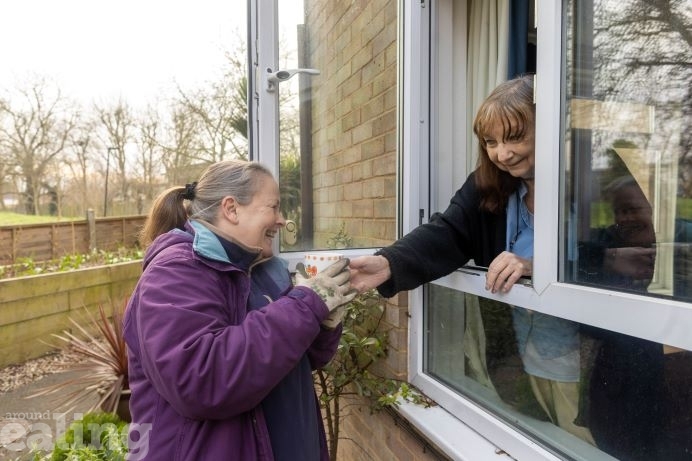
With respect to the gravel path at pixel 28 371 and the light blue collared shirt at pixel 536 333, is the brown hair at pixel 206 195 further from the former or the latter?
the gravel path at pixel 28 371

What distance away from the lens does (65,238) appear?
26.0ft

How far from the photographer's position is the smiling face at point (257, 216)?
53.9 inches

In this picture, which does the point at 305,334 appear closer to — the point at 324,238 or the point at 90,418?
the point at 324,238

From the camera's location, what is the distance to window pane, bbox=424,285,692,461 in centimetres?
110

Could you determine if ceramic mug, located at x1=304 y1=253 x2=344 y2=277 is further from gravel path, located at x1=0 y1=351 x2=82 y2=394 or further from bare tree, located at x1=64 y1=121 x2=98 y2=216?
bare tree, located at x1=64 y1=121 x2=98 y2=216

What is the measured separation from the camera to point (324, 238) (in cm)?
226

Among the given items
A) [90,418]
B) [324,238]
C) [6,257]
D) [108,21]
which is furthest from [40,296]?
[108,21]

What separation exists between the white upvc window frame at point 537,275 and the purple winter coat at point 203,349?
25.2 inches

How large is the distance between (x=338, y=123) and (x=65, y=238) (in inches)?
281

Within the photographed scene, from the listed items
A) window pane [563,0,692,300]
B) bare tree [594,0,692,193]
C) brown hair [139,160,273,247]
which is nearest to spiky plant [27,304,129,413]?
brown hair [139,160,273,247]

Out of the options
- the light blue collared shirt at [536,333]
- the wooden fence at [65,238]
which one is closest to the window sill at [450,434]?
the light blue collared shirt at [536,333]

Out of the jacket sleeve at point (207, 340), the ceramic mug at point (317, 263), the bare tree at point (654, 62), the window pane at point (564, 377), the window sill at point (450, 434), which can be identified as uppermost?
the bare tree at point (654, 62)

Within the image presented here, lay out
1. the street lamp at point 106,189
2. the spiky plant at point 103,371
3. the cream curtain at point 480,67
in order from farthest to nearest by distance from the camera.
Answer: the street lamp at point 106,189
the spiky plant at point 103,371
the cream curtain at point 480,67

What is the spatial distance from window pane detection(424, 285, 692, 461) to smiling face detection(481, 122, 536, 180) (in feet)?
1.48
